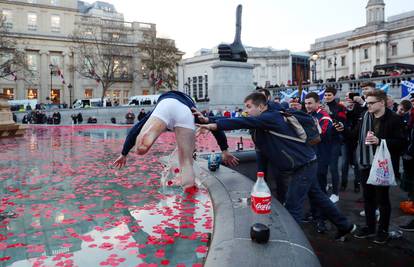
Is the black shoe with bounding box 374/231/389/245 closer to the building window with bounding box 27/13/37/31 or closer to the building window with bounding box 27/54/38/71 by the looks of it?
the building window with bounding box 27/54/38/71

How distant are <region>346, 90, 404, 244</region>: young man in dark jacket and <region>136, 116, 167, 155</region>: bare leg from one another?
2.69 m

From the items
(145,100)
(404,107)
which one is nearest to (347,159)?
(404,107)

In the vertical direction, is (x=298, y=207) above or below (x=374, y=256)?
above

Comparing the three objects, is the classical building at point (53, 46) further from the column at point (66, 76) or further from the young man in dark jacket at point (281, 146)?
the young man in dark jacket at point (281, 146)

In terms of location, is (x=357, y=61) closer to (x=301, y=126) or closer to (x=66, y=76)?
(x=66, y=76)

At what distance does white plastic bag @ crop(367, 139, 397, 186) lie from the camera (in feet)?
16.2

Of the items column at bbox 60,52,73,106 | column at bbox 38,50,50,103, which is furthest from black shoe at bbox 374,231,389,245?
column at bbox 60,52,73,106

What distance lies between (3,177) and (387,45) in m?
83.0

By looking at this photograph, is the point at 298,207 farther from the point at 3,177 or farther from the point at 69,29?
the point at 69,29

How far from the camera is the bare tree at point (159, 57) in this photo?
6197 cm

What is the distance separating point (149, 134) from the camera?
16.4ft

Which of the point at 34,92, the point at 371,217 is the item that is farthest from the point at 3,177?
the point at 34,92

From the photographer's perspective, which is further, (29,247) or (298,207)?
(298,207)

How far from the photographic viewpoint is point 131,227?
482 centimetres
